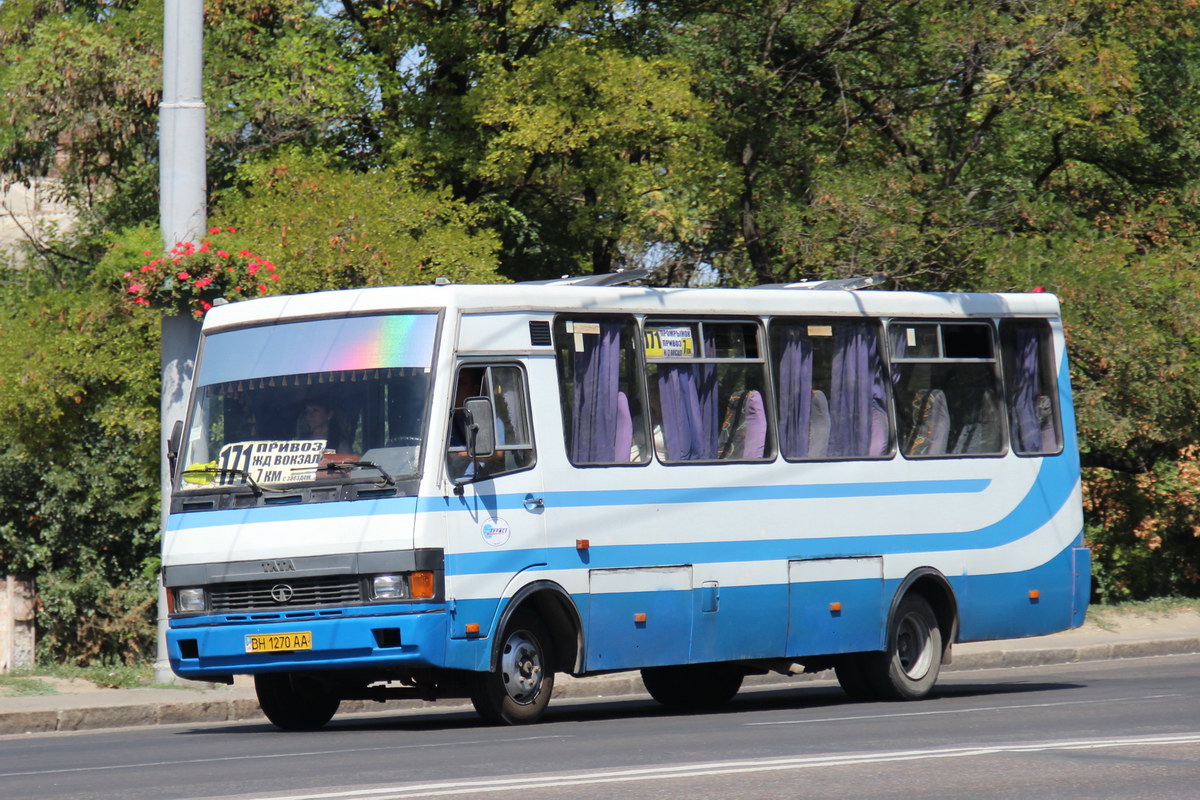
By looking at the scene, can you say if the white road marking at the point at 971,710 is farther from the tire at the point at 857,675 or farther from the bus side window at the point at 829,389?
the bus side window at the point at 829,389

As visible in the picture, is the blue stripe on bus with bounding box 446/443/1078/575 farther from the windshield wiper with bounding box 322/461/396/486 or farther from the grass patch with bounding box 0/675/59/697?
the grass patch with bounding box 0/675/59/697

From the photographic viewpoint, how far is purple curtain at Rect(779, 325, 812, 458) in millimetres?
14453

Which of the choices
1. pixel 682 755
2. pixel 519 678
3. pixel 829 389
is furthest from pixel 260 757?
pixel 829 389

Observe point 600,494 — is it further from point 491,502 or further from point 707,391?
point 707,391

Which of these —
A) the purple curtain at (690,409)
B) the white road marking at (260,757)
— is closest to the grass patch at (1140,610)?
the purple curtain at (690,409)

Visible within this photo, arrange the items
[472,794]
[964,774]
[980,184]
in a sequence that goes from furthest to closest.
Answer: [980,184]
[964,774]
[472,794]

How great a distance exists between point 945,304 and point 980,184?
9.71 metres

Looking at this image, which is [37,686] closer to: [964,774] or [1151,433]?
[964,774]

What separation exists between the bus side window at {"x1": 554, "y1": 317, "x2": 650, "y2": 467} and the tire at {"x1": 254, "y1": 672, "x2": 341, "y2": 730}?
2.39m

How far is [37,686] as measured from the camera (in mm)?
15445

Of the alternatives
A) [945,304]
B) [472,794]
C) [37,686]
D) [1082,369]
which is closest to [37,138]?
[37,686]

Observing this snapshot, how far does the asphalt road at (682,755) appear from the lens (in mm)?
8414

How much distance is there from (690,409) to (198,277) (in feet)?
16.1

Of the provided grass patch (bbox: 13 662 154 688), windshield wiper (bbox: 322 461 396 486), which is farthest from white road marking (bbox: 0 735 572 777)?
grass patch (bbox: 13 662 154 688)
